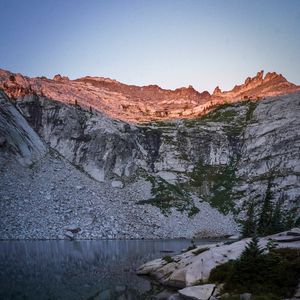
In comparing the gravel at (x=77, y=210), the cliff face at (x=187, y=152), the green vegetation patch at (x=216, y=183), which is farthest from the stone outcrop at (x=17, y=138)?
the green vegetation patch at (x=216, y=183)

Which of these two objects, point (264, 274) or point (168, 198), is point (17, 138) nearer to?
point (168, 198)

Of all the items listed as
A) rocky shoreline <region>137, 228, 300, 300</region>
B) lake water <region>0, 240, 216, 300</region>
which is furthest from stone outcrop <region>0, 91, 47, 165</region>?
rocky shoreline <region>137, 228, 300, 300</region>

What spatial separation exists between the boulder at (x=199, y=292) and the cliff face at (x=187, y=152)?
3269 inches

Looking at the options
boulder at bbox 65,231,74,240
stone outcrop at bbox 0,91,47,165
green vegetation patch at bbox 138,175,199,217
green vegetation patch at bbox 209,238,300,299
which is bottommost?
boulder at bbox 65,231,74,240

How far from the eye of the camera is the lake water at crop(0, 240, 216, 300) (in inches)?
1251

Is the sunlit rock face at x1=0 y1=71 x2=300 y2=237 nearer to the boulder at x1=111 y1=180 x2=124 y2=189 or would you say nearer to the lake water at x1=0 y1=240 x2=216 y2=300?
the boulder at x1=111 y1=180 x2=124 y2=189

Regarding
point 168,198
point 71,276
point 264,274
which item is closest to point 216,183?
point 168,198

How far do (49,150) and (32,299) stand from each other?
103 metres

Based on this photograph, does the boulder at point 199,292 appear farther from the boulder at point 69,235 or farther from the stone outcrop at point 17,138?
the stone outcrop at point 17,138

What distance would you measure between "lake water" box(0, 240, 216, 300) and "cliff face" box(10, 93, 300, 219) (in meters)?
61.6

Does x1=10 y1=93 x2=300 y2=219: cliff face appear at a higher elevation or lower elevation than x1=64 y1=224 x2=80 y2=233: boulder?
higher

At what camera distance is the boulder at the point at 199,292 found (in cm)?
2922

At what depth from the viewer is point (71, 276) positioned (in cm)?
4028

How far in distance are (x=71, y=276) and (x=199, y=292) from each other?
16.8 meters
